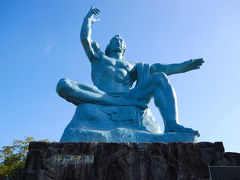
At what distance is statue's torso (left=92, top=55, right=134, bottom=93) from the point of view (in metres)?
5.79

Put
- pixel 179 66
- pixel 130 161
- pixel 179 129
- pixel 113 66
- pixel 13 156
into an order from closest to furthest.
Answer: pixel 130 161 → pixel 179 129 → pixel 179 66 → pixel 113 66 → pixel 13 156

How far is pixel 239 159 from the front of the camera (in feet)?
10.7

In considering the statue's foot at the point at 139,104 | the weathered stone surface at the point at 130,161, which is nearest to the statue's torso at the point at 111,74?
the statue's foot at the point at 139,104

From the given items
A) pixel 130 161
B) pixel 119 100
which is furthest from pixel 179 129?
pixel 119 100

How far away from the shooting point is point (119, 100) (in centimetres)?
529

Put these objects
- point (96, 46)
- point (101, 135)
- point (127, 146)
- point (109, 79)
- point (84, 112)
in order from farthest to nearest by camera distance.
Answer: point (96, 46) → point (109, 79) → point (84, 112) → point (101, 135) → point (127, 146)

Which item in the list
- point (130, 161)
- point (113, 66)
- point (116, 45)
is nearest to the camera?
point (130, 161)

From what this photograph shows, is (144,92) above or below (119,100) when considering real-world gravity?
above

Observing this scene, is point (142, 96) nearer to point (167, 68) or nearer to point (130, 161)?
point (167, 68)

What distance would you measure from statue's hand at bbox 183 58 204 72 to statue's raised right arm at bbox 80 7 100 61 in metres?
2.31

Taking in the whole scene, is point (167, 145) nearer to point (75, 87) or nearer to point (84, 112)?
point (84, 112)

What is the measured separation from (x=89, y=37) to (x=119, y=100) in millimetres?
1919

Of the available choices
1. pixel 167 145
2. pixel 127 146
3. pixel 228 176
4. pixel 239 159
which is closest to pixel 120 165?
pixel 127 146

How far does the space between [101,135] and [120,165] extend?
1181 mm
